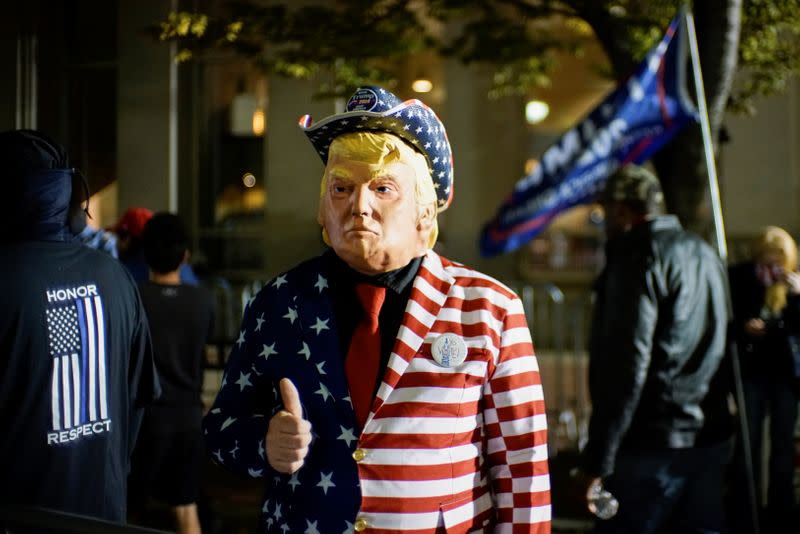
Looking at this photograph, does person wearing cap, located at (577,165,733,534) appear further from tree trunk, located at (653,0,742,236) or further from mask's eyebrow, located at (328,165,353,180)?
tree trunk, located at (653,0,742,236)

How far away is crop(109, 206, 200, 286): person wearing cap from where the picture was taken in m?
4.98

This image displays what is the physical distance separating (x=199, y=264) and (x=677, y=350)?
18.0 feet

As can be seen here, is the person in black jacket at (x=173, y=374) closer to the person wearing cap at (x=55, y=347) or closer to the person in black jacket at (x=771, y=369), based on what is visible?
the person wearing cap at (x=55, y=347)

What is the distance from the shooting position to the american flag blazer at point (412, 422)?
2.12 meters

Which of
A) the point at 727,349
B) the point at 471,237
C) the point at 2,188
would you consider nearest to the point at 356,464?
the point at 2,188

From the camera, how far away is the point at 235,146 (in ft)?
22.1

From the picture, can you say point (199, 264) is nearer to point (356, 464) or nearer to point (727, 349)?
point (727, 349)

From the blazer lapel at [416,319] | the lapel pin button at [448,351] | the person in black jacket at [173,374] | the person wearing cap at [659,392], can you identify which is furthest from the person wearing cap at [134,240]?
the lapel pin button at [448,351]

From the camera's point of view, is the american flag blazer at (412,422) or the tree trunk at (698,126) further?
the tree trunk at (698,126)

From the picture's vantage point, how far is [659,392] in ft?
12.9

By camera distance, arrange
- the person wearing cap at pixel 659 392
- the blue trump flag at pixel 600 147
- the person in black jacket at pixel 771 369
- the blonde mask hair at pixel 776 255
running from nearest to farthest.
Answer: the person wearing cap at pixel 659 392
the blue trump flag at pixel 600 147
the person in black jacket at pixel 771 369
the blonde mask hair at pixel 776 255

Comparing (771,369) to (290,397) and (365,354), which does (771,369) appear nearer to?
(365,354)

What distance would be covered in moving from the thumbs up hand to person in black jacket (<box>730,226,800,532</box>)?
4231mm

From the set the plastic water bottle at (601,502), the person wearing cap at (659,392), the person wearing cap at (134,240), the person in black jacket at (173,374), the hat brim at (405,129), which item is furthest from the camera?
the person wearing cap at (134,240)
